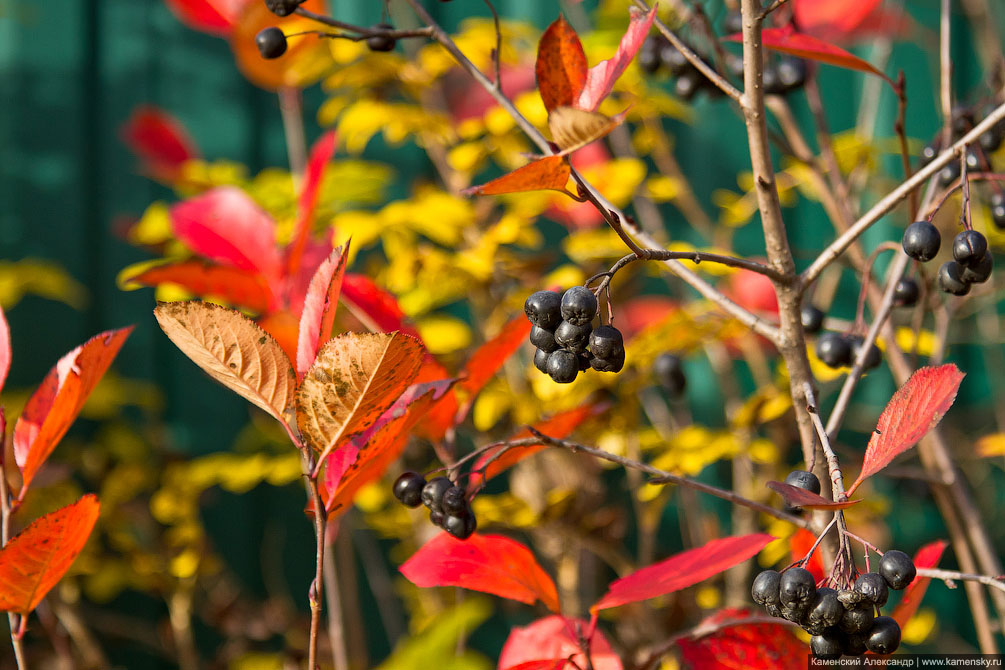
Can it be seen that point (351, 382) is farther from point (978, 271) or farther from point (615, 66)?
point (978, 271)

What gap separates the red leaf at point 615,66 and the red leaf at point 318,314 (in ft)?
0.59

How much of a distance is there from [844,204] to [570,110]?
59 centimetres

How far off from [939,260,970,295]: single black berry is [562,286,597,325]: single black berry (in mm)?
252

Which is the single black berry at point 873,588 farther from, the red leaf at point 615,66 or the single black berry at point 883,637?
the red leaf at point 615,66

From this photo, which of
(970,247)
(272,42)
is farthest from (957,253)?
(272,42)

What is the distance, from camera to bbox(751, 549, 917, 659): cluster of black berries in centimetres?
44

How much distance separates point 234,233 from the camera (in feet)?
2.68

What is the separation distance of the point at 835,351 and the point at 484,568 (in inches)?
13.7

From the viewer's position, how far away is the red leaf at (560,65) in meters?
0.48

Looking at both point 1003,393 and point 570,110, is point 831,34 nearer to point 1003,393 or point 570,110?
point 570,110

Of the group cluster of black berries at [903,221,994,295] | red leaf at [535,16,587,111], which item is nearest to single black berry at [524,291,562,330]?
red leaf at [535,16,587,111]

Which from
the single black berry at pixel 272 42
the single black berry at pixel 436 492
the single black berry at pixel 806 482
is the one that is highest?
the single black berry at pixel 272 42

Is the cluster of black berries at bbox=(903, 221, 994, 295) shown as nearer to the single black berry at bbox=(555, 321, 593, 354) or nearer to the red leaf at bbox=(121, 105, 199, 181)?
the single black berry at bbox=(555, 321, 593, 354)

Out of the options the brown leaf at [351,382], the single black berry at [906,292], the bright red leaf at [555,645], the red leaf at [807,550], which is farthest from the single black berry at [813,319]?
the brown leaf at [351,382]
